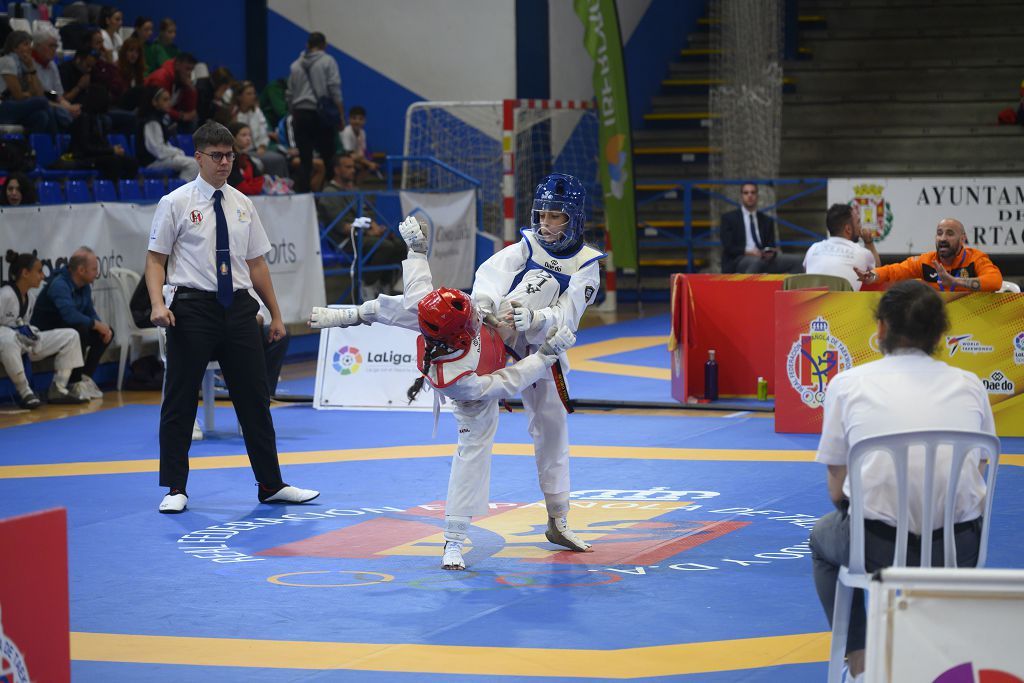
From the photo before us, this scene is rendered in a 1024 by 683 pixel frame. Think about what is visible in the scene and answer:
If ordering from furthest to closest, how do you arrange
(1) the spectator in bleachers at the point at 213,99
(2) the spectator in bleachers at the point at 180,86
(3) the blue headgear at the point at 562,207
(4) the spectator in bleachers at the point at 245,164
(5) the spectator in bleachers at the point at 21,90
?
(1) the spectator in bleachers at the point at 213,99
(2) the spectator in bleachers at the point at 180,86
(4) the spectator in bleachers at the point at 245,164
(5) the spectator in bleachers at the point at 21,90
(3) the blue headgear at the point at 562,207

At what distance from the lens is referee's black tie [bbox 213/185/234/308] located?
7.47m

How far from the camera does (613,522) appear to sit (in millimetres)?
7258

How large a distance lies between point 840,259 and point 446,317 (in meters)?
5.30

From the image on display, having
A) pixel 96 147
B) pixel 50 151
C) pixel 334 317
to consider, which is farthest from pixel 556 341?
pixel 50 151

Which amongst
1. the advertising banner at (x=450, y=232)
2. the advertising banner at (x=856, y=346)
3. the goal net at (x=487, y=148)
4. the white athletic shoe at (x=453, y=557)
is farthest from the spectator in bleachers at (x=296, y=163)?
the white athletic shoe at (x=453, y=557)

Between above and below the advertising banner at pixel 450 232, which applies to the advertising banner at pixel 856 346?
below

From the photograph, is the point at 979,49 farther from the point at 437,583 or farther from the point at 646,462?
the point at 437,583

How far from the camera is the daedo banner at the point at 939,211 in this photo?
53.1 feet

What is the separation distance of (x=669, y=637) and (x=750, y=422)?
5.15 metres

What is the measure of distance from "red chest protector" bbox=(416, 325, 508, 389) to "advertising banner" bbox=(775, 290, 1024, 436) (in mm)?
4012

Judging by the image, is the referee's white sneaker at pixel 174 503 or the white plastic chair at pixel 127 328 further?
the white plastic chair at pixel 127 328

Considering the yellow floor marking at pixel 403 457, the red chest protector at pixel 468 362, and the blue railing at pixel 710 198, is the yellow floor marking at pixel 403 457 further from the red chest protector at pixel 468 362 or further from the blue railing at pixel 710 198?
the blue railing at pixel 710 198

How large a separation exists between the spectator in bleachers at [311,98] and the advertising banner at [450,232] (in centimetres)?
132

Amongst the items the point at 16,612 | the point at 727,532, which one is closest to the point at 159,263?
the point at 727,532
